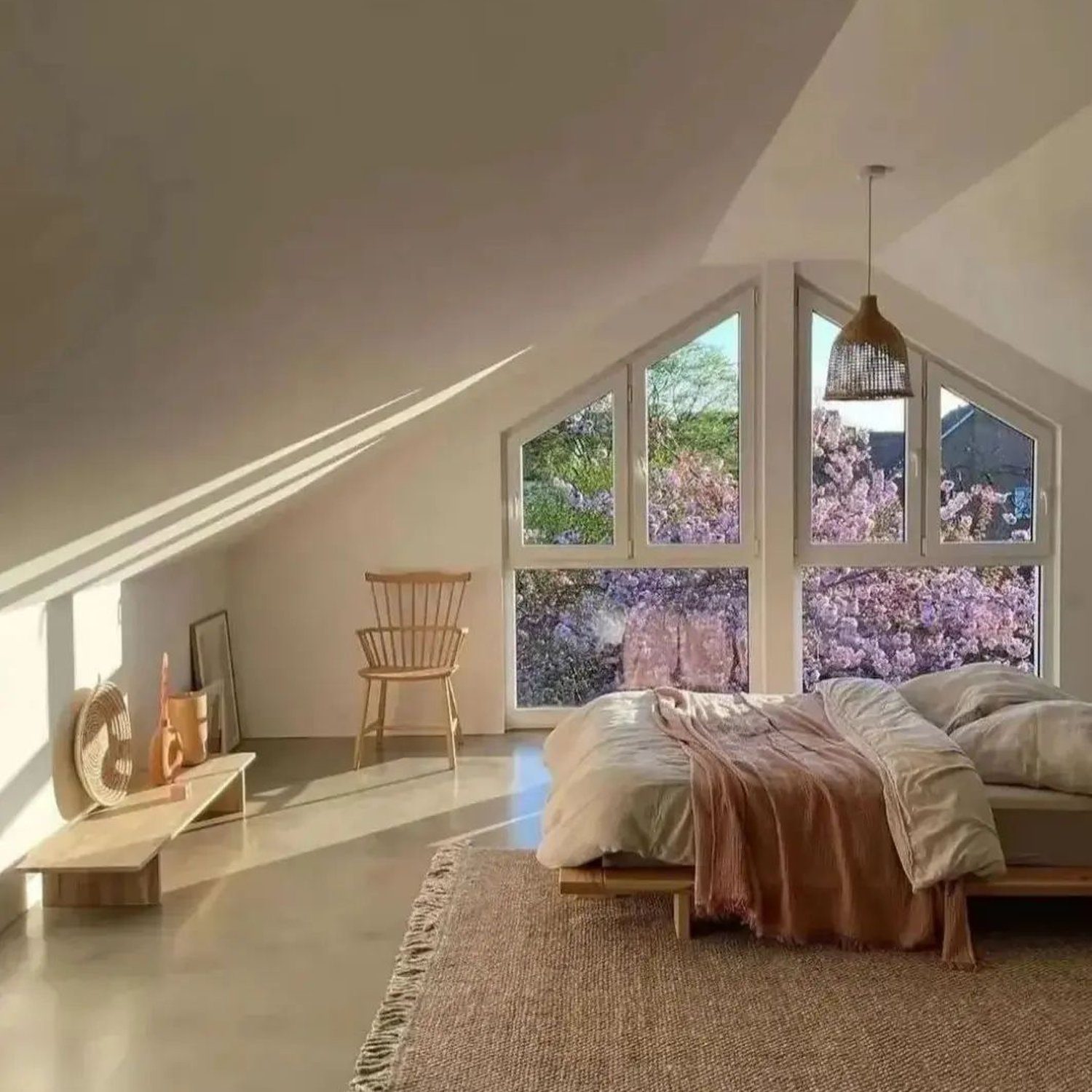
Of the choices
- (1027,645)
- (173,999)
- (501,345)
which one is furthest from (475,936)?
(1027,645)

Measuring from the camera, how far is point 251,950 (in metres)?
3.27

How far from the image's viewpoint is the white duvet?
3.09 metres

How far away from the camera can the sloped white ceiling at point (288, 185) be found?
40.7 inches

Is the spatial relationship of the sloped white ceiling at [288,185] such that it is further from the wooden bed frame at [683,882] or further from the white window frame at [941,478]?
the white window frame at [941,478]

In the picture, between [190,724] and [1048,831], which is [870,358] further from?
[190,724]

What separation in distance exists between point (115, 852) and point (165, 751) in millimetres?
784

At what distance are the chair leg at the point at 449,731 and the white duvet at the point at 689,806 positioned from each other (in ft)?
5.58

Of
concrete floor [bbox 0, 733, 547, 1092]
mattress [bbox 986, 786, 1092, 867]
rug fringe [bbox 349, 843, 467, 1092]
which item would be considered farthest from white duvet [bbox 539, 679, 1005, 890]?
concrete floor [bbox 0, 733, 547, 1092]

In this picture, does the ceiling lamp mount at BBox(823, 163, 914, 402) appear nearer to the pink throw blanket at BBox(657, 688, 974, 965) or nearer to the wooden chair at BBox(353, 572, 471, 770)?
the pink throw blanket at BBox(657, 688, 974, 965)

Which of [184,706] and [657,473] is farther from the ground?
[657,473]

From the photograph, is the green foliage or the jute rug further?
the green foliage

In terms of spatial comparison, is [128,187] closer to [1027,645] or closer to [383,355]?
[383,355]

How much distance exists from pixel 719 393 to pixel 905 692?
223 cm

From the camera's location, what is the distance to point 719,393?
5.91 m
